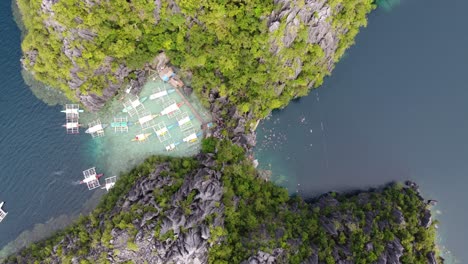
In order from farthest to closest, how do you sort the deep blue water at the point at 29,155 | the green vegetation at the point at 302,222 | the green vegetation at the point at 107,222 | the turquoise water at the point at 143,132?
the turquoise water at the point at 143,132
the deep blue water at the point at 29,155
the green vegetation at the point at 302,222
the green vegetation at the point at 107,222

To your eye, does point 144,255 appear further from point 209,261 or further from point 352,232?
point 352,232

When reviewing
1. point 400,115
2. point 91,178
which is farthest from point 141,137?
point 400,115

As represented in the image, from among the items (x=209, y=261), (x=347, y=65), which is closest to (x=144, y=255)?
(x=209, y=261)

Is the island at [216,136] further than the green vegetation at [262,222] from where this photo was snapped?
No

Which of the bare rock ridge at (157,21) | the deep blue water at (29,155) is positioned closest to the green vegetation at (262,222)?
the deep blue water at (29,155)

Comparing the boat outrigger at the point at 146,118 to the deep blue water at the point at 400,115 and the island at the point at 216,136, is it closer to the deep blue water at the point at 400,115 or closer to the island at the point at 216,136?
the island at the point at 216,136

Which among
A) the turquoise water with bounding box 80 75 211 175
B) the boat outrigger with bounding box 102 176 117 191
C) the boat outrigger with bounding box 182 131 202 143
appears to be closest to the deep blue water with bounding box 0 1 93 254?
the turquoise water with bounding box 80 75 211 175
